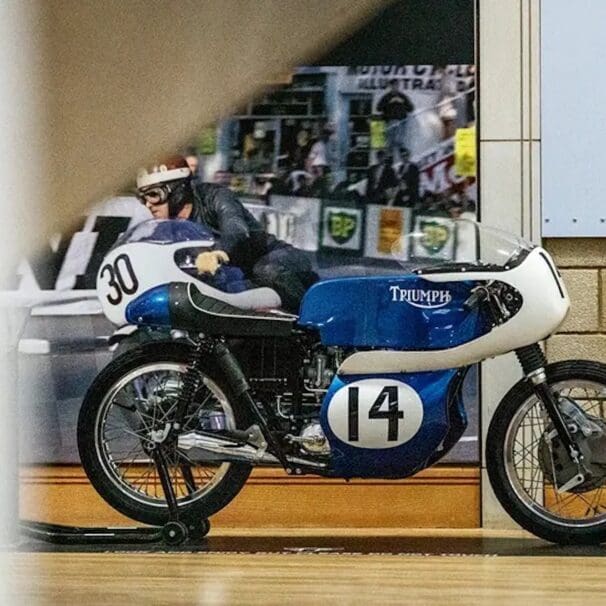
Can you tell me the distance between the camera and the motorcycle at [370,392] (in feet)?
13.1

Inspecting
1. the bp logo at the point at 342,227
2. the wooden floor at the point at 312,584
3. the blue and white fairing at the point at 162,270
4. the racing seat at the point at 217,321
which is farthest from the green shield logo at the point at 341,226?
Result: the wooden floor at the point at 312,584

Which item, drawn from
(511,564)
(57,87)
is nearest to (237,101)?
(57,87)

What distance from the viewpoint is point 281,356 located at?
14.0 feet

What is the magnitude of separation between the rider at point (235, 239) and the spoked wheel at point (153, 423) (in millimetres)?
644

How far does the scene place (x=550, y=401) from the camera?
3980 millimetres

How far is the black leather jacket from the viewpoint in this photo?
4.71m

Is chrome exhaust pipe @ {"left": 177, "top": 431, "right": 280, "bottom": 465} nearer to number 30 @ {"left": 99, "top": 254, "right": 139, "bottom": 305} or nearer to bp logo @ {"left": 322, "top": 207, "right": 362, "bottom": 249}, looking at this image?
number 30 @ {"left": 99, "top": 254, "right": 139, "bottom": 305}

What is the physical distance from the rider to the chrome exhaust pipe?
75cm

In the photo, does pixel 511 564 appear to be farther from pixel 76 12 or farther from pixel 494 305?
pixel 494 305

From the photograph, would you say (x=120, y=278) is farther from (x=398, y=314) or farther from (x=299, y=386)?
(x=398, y=314)

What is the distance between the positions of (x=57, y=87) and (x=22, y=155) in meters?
0.04

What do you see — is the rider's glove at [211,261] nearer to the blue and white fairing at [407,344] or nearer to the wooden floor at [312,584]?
the blue and white fairing at [407,344]

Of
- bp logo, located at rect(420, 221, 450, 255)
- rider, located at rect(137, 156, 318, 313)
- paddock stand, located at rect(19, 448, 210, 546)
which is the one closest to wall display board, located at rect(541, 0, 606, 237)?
bp logo, located at rect(420, 221, 450, 255)

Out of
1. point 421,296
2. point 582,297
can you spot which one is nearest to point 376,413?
point 421,296
